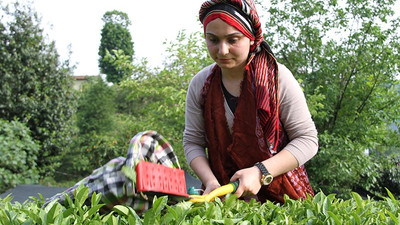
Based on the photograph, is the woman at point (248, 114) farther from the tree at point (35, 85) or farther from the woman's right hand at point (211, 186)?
the tree at point (35, 85)

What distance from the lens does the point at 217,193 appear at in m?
1.57

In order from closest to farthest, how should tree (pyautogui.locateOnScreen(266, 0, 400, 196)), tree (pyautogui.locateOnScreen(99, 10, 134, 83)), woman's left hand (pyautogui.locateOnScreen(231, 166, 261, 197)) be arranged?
woman's left hand (pyautogui.locateOnScreen(231, 166, 261, 197)) < tree (pyautogui.locateOnScreen(266, 0, 400, 196)) < tree (pyautogui.locateOnScreen(99, 10, 134, 83))

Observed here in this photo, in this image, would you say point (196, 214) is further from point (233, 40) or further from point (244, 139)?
point (233, 40)

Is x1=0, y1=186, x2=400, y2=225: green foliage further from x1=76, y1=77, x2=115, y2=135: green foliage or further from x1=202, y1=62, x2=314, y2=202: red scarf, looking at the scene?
x1=76, y1=77, x2=115, y2=135: green foliage

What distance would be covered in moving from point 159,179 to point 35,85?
30.5 ft

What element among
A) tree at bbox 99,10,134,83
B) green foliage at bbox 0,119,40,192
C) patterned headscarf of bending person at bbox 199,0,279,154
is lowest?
green foliage at bbox 0,119,40,192

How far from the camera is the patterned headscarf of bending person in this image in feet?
6.07

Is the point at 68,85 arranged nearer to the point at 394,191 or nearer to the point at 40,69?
the point at 40,69

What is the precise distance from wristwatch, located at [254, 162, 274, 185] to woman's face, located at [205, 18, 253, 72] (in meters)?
0.46

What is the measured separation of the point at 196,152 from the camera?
2.16 meters

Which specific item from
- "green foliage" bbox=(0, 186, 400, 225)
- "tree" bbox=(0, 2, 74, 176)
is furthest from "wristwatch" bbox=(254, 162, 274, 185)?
"tree" bbox=(0, 2, 74, 176)

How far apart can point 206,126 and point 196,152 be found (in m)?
0.15

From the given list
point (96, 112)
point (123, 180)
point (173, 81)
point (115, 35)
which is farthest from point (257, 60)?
point (115, 35)

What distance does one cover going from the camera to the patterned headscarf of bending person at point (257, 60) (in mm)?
1850
